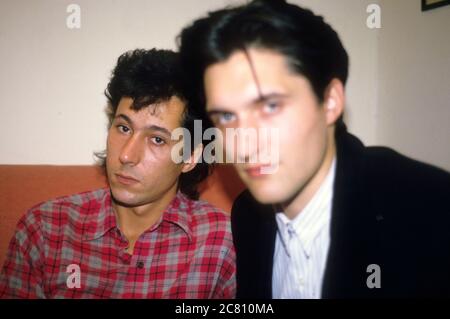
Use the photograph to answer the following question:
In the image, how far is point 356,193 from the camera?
2.61 feet

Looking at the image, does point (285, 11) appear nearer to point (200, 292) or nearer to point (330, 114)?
point (330, 114)

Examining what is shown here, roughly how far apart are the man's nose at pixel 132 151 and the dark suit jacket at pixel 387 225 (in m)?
0.55

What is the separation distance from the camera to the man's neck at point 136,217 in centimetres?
117

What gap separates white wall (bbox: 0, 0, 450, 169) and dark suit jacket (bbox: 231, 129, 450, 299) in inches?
18.9

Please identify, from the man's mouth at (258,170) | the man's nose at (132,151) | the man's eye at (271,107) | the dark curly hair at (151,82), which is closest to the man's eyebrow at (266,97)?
the man's eye at (271,107)

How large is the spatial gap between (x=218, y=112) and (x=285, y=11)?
258 millimetres

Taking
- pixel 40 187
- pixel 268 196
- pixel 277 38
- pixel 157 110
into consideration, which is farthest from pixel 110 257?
pixel 277 38

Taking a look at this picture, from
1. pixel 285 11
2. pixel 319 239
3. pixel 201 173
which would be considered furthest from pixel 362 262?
pixel 201 173

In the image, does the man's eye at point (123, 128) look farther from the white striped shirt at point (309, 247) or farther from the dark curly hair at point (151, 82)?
the white striped shirt at point (309, 247)

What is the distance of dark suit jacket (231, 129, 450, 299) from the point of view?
2.37 feet

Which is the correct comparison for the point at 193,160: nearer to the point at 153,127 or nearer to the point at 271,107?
the point at 153,127

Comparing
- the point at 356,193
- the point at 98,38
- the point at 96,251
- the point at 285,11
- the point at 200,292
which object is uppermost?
the point at 98,38

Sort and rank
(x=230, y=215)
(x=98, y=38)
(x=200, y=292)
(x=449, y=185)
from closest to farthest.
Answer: (x=449, y=185), (x=200, y=292), (x=230, y=215), (x=98, y=38)

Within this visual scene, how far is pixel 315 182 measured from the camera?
867mm
